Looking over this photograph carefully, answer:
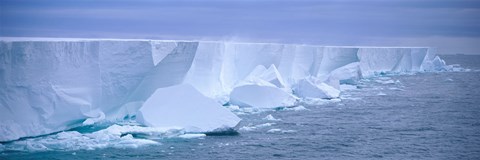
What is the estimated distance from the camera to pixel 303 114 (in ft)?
47.0

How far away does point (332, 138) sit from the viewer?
1080 cm

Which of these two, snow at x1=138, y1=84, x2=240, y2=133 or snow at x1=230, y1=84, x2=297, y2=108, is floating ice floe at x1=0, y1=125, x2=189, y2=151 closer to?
snow at x1=138, y1=84, x2=240, y2=133

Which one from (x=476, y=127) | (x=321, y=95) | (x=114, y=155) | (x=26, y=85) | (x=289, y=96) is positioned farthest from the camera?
(x=321, y=95)

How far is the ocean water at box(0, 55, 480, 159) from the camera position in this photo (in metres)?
8.94

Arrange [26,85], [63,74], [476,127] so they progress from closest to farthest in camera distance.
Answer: [26,85] < [63,74] < [476,127]

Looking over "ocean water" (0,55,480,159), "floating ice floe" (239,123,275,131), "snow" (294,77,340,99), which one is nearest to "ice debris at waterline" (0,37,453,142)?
"ocean water" (0,55,480,159)

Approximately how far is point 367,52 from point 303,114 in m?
18.9

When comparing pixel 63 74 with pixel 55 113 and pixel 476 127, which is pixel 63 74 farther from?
pixel 476 127

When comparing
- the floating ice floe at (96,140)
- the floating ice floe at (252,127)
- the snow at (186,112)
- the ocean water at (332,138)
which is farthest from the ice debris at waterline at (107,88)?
the floating ice floe at (252,127)

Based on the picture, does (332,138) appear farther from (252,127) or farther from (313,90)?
(313,90)

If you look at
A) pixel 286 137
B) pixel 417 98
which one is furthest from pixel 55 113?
pixel 417 98

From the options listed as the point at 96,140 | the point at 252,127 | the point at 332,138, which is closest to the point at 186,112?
the point at 252,127

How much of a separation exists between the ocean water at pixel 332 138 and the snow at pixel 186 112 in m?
0.32

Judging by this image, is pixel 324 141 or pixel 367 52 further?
pixel 367 52
